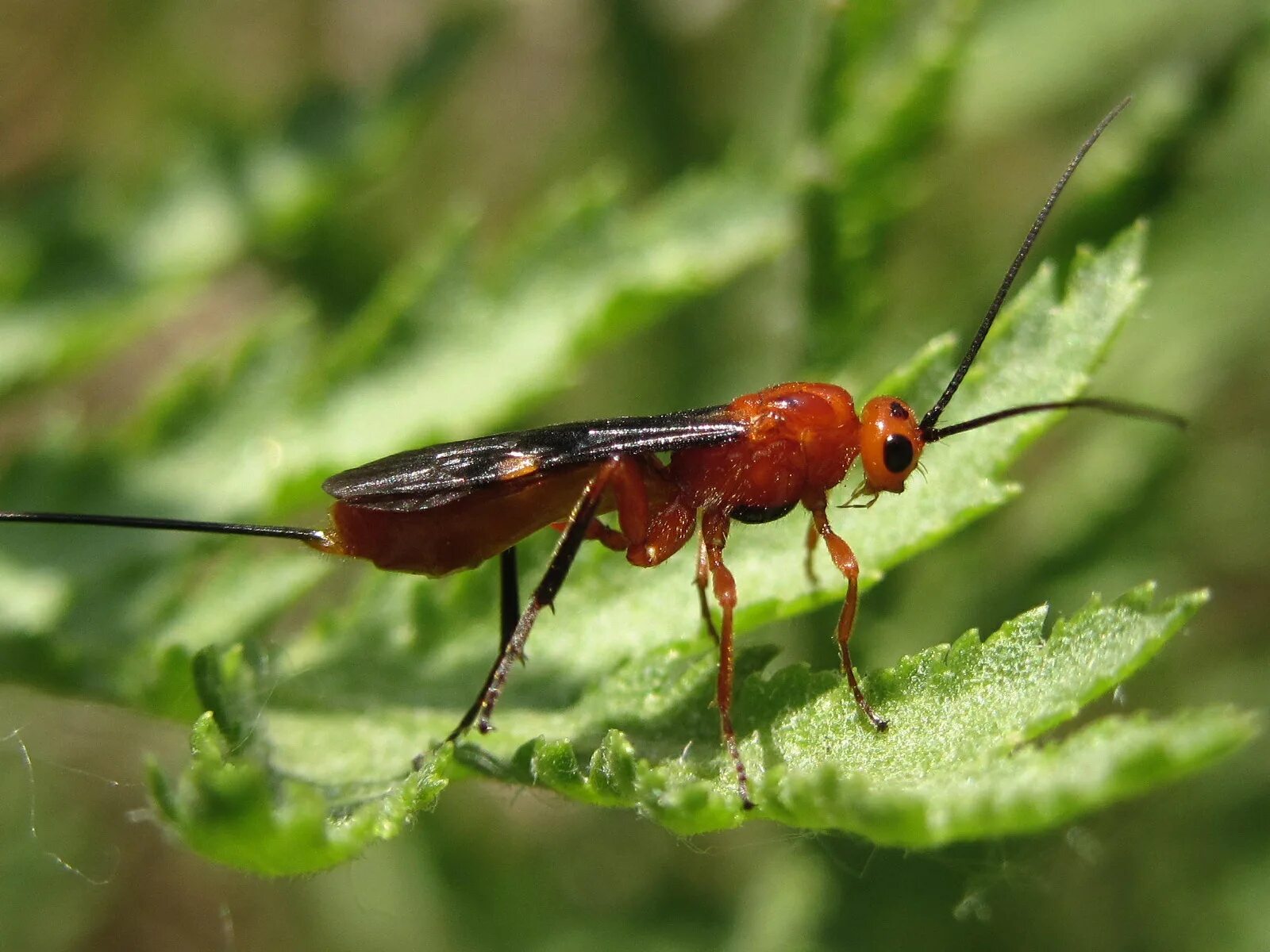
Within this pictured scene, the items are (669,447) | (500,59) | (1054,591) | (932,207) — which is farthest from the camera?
(500,59)

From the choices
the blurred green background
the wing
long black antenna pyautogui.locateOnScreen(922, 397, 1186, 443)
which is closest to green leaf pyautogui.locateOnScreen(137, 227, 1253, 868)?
long black antenna pyautogui.locateOnScreen(922, 397, 1186, 443)

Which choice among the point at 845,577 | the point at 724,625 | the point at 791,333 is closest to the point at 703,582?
the point at 724,625

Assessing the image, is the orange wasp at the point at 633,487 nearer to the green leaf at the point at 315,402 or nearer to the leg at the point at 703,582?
the leg at the point at 703,582

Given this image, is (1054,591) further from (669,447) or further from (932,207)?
(932,207)

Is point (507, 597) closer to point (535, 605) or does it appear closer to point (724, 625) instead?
point (535, 605)

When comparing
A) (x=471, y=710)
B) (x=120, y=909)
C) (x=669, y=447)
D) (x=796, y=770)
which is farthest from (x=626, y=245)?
(x=120, y=909)

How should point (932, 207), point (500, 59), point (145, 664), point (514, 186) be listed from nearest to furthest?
point (145, 664)
point (932, 207)
point (514, 186)
point (500, 59)

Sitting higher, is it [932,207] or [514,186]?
[514,186]
